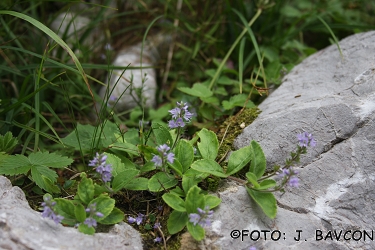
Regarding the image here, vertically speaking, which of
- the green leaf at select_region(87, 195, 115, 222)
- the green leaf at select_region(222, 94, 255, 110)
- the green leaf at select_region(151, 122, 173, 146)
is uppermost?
the green leaf at select_region(151, 122, 173, 146)

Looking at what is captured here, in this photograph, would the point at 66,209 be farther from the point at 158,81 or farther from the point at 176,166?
the point at 158,81

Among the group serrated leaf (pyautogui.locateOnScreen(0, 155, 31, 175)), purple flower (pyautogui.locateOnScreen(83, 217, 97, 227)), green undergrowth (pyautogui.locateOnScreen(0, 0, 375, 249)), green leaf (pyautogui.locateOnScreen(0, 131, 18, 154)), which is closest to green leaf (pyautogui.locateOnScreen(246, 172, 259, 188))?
green undergrowth (pyautogui.locateOnScreen(0, 0, 375, 249))

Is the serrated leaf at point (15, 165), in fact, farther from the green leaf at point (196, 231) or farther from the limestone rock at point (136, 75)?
the limestone rock at point (136, 75)

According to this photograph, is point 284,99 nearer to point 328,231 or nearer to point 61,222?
point 328,231

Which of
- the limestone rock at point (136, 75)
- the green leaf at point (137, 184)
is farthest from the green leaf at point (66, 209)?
the limestone rock at point (136, 75)

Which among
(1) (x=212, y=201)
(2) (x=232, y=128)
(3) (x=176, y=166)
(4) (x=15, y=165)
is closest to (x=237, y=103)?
(2) (x=232, y=128)

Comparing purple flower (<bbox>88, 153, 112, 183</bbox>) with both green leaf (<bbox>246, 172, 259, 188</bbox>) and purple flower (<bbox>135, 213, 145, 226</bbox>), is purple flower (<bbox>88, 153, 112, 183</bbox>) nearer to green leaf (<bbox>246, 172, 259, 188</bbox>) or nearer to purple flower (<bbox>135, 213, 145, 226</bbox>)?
purple flower (<bbox>135, 213, 145, 226</bbox>)

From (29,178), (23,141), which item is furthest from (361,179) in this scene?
(23,141)
